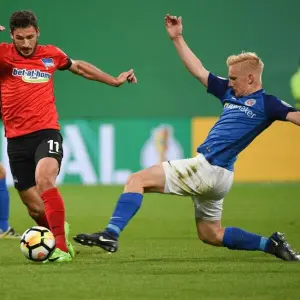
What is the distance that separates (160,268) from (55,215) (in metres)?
0.93

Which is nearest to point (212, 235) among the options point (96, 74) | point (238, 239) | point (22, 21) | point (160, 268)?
point (238, 239)

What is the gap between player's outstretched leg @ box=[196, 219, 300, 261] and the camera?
707cm

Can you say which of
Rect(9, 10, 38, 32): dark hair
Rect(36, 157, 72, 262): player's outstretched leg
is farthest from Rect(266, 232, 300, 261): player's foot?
Rect(9, 10, 38, 32): dark hair

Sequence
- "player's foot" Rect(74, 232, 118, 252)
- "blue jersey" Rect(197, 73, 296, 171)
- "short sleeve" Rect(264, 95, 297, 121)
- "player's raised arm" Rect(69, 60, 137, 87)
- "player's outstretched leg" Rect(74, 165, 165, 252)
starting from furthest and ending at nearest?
"player's raised arm" Rect(69, 60, 137, 87) → "blue jersey" Rect(197, 73, 296, 171) → "short sleeve" Rect(264, 95, 297, 121) → "player's outstretched leg" Rect(74, 165, 165, 252) → "player's foot" Rect(74, 232, 118, 252)

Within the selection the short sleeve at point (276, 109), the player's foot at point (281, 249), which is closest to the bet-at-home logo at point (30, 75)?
the short sleeve at point (276, 109)

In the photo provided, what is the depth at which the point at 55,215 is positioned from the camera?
7066 millimetres

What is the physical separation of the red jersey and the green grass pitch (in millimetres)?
1003

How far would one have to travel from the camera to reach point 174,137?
16984 mm

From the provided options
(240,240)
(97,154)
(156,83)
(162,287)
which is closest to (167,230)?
(240,240)

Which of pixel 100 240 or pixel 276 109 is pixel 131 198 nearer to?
pixel 100 240

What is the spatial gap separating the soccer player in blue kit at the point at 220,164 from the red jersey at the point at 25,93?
107 centimetres

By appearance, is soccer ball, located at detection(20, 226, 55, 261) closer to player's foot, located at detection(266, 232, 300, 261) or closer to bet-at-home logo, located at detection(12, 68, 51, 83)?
bet-at-home logo, located at detection(12, 68, 51, 83)

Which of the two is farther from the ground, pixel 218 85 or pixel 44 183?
pixel 218 85

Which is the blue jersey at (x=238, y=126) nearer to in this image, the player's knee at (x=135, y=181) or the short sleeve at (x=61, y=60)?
the player's knee at (x=135, y=181)
